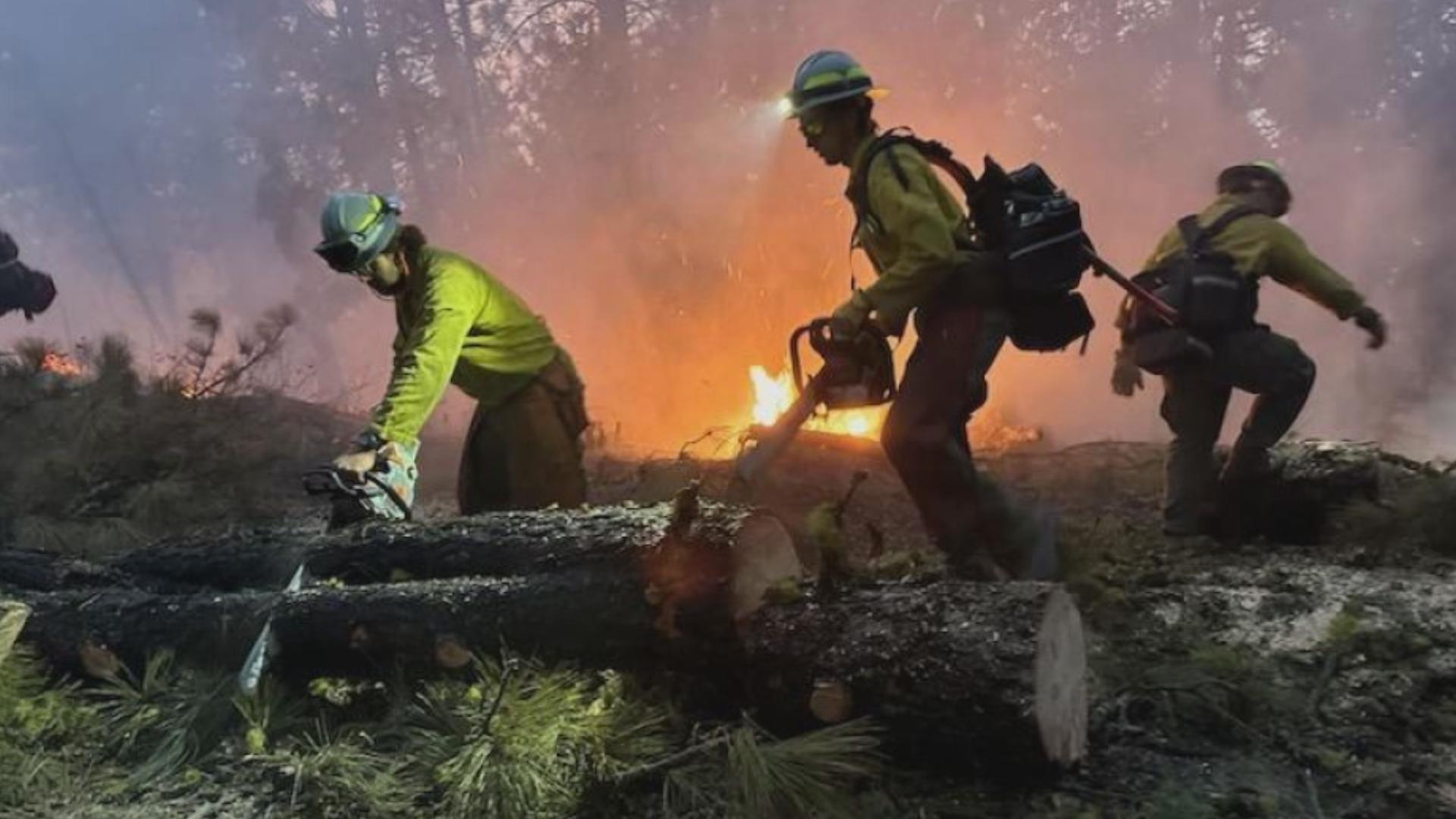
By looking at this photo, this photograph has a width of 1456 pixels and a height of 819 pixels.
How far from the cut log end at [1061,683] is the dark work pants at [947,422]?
4.05ft

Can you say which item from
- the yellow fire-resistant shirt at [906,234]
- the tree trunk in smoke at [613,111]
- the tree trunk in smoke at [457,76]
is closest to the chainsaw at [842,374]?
the yellow fire-resistant shirt at [906,234]

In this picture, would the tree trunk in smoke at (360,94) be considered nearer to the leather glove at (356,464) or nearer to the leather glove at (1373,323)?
the leather glove at (356,464)

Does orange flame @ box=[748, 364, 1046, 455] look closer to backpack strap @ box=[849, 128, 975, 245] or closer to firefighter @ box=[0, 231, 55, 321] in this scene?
backpack strap @ box=[849, 128, 975, 245]

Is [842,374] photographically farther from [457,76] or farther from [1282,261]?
[457,76]

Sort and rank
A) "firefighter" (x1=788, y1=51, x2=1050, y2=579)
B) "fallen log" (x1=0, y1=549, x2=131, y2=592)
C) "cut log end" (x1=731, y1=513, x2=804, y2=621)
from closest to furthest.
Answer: "cut log end" (x1=731, y1=513, x2=804, y2=621) → "firefighter" (x1=788, y1=51, x2=1050, y2=579) → "fallen log" (x1=0, y1=549, x2=131, y2=592)

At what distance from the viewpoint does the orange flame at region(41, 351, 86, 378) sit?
Result: 9.09 metres

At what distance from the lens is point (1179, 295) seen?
17.3ft

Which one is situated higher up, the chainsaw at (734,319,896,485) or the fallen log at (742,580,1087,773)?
the chainsaw at (734,319,896,485)

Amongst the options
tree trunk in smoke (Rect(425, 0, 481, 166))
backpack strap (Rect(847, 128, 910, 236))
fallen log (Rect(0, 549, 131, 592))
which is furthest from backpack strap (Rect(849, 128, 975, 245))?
tree trunk in smoke (Rect(425, 0, 481, 166))

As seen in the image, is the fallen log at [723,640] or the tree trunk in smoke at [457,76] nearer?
the fallen log at [723,640]

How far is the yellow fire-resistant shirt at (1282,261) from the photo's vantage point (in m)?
5.16

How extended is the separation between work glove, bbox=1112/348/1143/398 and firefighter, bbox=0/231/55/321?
677 cm

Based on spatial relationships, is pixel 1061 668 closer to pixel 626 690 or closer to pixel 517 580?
pixel 626 690

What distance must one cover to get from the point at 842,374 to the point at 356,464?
173 cm
